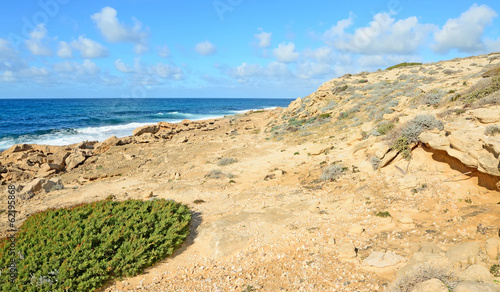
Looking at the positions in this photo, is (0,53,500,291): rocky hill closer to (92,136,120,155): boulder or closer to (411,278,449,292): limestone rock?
(411,278,449,292): limestone rock

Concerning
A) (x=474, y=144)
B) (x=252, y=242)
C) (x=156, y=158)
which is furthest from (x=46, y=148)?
(x=474, y=144)

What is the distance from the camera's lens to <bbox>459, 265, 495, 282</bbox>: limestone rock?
14.1 ft

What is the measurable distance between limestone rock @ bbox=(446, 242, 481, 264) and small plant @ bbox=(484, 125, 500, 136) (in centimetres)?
370

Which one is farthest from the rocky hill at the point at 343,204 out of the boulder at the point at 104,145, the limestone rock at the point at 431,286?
the boulder at the point at 104,145

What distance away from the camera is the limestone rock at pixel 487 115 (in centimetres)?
802

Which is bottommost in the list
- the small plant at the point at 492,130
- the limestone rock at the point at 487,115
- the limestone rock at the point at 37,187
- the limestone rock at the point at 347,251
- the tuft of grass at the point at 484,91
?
the limestone rock at the point at 37,187

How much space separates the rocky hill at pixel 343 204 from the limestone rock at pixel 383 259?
0.07 ft

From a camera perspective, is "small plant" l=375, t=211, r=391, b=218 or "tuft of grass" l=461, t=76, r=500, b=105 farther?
"tuft of grass" l=461, t=76, r=500, b=105

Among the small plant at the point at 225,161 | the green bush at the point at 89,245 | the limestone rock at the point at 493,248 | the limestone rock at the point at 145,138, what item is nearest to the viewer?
the limestone rock at the point at 493,248

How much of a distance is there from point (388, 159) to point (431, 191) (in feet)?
7.04

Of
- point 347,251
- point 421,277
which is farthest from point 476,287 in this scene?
point 347,251

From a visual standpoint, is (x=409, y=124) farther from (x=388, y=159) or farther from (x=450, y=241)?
(x=450, y=241)

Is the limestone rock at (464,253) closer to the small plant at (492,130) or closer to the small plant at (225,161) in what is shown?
the small plant at (492,130)

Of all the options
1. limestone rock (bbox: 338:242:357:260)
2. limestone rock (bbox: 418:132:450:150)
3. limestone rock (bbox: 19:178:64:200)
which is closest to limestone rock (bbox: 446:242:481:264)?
limestone rock (bbox: 338:242:357:260)
